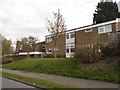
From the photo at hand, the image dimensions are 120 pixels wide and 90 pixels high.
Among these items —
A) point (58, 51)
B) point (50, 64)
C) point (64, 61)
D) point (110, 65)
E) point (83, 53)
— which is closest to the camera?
point (110, 65)

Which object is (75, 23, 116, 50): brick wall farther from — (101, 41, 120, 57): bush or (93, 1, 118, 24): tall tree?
(101, 41, 120, 57): bush

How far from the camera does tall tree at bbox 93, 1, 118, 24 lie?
6425 centimetres

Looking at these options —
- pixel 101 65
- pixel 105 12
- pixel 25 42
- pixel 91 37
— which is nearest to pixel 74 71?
pixel 101 65

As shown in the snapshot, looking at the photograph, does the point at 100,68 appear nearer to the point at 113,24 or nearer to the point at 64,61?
the point at 64,61

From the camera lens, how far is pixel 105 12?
65.9 metres

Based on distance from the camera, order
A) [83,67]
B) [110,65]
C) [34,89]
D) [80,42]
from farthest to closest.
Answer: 1. [80,42]
2. [83,67]
3. [110,65]
4. [34,89]

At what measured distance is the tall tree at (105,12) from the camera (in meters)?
64.2

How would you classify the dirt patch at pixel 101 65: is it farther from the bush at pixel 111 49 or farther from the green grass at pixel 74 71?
the bush at pixel 111 49

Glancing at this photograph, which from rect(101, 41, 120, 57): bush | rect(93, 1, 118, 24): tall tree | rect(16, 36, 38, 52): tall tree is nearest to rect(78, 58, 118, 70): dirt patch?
rect(101, 41, 120, 57): bush

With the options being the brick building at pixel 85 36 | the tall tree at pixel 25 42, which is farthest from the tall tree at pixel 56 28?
the tall tree at pixel 25 42

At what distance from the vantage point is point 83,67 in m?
22.2

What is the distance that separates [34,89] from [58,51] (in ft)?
146

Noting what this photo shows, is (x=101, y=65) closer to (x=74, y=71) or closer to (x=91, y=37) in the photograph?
(x=74, y=71)

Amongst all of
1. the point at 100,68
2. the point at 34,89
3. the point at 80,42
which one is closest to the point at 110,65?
the point at 100,68
